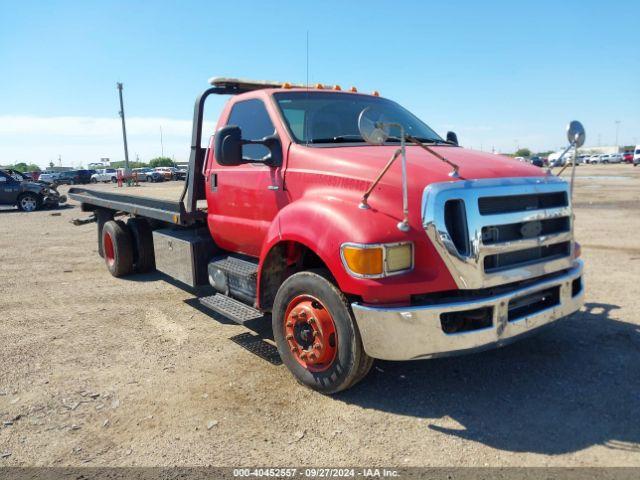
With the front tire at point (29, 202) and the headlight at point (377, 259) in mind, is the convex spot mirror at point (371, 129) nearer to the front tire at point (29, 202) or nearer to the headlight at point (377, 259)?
the headlight at point (377, 259)

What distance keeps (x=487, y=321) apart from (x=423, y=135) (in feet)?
7.29

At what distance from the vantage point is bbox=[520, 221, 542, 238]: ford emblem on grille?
3.30 meters

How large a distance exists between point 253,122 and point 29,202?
1832 centimetres

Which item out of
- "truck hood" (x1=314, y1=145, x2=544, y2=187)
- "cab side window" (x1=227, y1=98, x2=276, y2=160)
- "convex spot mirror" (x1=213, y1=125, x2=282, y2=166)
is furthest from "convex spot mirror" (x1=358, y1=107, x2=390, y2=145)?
"cab side window" (x1=227, y1=98, x2=276, y2=160)

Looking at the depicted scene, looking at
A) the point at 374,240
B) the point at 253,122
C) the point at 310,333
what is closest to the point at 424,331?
the point at 374,240

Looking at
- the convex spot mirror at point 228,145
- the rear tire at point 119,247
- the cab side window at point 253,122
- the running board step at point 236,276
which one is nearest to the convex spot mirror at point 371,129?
the convex spot mirror at point 228,145

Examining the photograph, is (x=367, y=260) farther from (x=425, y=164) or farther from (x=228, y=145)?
(x=228, y=145)

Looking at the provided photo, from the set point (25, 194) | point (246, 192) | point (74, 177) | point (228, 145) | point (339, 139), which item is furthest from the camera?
point (74, 177)

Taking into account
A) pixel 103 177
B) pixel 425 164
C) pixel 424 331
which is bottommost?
pixel 424 331

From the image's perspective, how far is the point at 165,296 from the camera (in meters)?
6.23

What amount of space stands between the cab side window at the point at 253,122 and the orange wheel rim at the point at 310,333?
155cm

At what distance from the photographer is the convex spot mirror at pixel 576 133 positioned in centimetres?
388

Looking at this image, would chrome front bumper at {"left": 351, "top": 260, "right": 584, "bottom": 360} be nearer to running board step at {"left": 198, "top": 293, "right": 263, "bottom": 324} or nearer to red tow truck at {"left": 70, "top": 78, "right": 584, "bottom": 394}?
red tow truck at {"left": 70, "top": 78, "right": 584, "bottom": 394}

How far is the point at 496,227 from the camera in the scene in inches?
123
